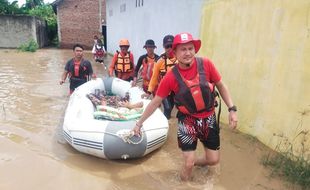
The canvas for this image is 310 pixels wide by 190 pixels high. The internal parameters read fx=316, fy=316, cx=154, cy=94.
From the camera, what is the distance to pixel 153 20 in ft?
30.7

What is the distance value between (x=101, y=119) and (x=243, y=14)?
2.60m

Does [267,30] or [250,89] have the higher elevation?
[267,30]

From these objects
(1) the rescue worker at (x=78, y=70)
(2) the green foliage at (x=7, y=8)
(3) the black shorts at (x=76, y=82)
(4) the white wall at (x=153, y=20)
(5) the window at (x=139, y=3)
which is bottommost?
(3) the black shorts at (x=76, y=82)

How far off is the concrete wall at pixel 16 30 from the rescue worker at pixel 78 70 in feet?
54.9

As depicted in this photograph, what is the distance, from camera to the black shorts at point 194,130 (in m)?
3.14

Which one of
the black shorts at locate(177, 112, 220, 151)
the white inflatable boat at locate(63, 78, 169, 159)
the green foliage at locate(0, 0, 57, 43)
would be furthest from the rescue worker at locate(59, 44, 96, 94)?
the green foliage at locate(0, 0, 57, 43)

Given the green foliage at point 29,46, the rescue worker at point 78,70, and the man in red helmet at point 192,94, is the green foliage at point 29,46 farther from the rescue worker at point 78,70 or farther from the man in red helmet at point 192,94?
the man in red helmet at point 192,94

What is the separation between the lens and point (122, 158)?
3.87m

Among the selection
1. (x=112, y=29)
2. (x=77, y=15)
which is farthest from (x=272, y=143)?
(x=77, y=15)

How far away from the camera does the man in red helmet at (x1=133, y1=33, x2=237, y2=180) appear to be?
2.90 m

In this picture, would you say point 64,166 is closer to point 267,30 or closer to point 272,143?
point 272,143

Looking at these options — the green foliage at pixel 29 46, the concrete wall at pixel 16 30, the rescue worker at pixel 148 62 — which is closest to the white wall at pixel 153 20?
the rescue worker at pixel 148 62

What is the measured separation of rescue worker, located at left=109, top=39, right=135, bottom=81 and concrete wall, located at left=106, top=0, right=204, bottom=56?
140 cm

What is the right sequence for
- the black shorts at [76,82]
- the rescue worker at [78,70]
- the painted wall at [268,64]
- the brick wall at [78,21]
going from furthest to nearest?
the brick wall at [78,21] < the black shorts at [76,82] < the rescue worker at [78,70] < the painted wall at [268,64]
